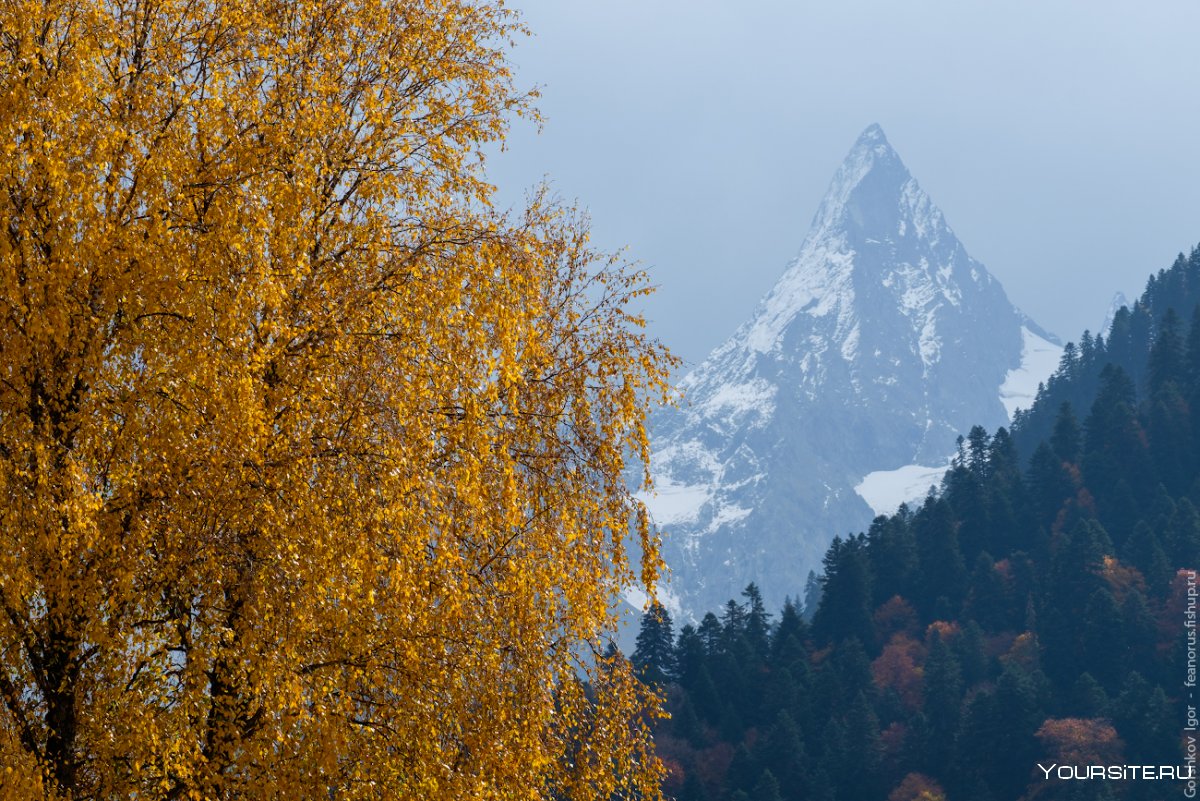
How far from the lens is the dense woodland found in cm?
10775

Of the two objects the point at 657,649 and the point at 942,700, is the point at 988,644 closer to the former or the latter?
the point at 942,700

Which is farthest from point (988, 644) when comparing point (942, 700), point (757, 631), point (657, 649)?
point (657, 649)

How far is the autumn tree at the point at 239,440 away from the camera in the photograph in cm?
1067

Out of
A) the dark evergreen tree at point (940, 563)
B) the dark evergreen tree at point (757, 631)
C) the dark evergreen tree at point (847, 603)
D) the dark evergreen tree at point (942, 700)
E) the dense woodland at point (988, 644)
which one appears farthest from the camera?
the dark evergreen tree at point (940, 563)

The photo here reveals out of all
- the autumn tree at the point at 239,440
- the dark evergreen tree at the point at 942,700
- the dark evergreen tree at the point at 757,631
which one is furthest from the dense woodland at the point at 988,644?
the autumn tree at the point at 239,440

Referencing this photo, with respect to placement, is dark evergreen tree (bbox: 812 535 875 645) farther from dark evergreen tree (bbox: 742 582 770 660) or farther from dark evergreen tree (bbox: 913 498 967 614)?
Result: dark evergreen tree (bbox: 742 582 770 660)

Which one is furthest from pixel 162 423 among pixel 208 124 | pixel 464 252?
pixel 464 252

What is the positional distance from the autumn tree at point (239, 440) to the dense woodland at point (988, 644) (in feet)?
304

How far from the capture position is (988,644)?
12988cm

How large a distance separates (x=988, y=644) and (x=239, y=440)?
12666 cm

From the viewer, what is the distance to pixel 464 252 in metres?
13.0

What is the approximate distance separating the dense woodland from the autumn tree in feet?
304

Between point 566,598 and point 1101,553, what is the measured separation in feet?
411

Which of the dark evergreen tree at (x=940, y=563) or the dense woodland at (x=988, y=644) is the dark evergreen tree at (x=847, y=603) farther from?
the dark evergreen tree at (x=940, y=563)
